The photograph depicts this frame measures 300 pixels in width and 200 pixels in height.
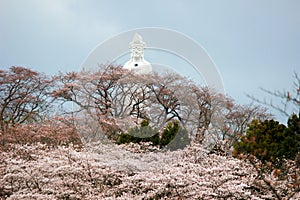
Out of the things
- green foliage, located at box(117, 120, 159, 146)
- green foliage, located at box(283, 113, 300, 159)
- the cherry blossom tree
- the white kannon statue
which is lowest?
green foliage, located at box(283, 113, 300, 159)

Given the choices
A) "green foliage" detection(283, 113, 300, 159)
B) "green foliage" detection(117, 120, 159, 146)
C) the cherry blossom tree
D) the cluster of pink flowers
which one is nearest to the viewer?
the cluster of pink flowers

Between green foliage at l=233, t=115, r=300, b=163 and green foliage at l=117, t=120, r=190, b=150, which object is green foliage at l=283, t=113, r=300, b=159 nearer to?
green foliage at l=233, t=115, r=300, b=163

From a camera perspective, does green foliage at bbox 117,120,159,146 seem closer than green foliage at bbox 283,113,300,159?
No

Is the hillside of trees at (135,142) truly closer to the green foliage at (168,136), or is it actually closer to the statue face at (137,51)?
the green foliage at (168,136)

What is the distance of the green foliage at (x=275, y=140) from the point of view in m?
9.39

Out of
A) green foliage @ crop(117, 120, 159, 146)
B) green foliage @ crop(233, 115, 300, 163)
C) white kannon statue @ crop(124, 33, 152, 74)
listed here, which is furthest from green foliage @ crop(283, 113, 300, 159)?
white kannon statue @ crop(124, 33, 152, 74)

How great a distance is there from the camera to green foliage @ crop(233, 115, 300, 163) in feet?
30.8

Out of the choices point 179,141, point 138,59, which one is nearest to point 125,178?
point 179,141

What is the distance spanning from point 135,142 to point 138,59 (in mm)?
7504

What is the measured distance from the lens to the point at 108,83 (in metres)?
16.5

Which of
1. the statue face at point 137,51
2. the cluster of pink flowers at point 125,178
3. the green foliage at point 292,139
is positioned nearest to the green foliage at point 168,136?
the cluster of pink flowers at point 125,178

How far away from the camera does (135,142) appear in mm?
11547

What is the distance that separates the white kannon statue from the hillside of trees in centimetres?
92

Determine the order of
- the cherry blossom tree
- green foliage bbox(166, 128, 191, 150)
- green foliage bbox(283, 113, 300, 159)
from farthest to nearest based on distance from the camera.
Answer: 1. the cherry blossom tree
2. green foliage bbox(166, 128, 191, 150)
3. green foliage bbox(283, 113, 300, 159)
